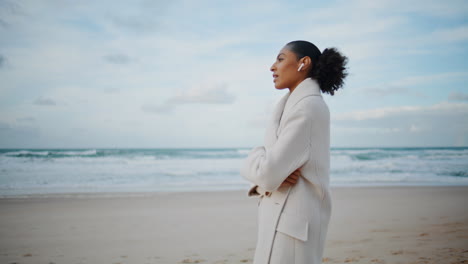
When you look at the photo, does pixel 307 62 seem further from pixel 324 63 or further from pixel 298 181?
pixel 298 181

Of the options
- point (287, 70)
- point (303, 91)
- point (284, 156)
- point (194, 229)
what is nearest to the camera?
point (284, 156)

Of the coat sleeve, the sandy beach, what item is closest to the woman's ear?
the coat sleeve

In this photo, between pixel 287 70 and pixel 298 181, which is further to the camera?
pixel 287 70

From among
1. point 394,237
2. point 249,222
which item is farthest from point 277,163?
point 249,222

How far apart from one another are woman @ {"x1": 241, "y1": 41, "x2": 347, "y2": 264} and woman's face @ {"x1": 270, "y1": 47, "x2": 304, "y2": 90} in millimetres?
56

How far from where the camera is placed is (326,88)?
1.59 meters

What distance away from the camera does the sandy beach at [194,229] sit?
443 cm

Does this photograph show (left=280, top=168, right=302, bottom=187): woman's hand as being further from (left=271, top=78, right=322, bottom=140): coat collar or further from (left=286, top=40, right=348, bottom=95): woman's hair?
(left=286, top=40, right=348, bottom=95): woman's hair

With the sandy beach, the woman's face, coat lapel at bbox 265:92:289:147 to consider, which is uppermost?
the woman's face

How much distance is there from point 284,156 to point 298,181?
0.17m

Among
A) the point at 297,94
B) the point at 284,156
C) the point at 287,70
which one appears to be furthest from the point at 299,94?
the point at 284,156

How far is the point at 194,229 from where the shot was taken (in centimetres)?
593

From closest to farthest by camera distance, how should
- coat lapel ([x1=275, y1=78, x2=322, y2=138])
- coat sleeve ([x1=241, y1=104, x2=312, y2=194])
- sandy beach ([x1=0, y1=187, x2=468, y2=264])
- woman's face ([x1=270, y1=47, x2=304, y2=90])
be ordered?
coat sleeve ([x1=241, y1=104, x2=312, y2=194])
coat lapel ([x1=275, y1=78, x2=322, y2=138])
woman's face ([x1=270, y1=47, x2=304, y2=90])
sandy beach ([x1=0, y1=187, x2=468, y2=264])

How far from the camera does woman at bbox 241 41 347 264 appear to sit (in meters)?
1.35
